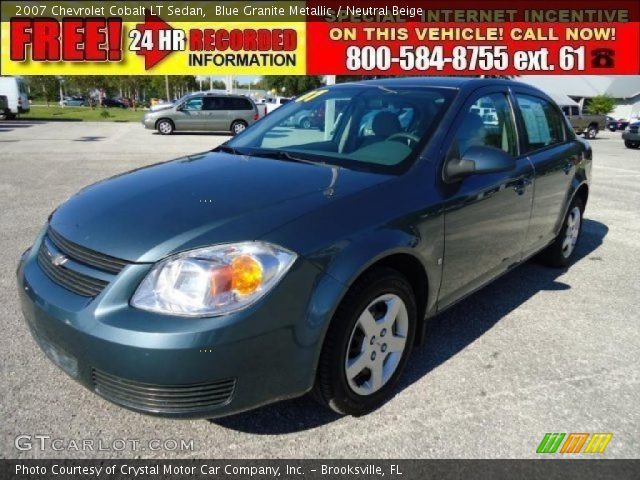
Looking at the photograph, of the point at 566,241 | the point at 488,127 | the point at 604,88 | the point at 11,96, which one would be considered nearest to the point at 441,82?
the point at 488,127

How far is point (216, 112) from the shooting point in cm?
2102

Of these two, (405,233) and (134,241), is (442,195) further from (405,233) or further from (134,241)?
(134,241)

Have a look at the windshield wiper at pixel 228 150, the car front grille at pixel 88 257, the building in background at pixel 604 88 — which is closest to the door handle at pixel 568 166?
the windshield wiper at pixel 228 150

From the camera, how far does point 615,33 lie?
24.4 m

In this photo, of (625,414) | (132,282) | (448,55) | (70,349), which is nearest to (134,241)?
(132,282)

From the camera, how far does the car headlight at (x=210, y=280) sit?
184 cm

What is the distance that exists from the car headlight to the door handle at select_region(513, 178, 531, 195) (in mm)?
2011

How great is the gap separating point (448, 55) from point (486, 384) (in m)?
17.8

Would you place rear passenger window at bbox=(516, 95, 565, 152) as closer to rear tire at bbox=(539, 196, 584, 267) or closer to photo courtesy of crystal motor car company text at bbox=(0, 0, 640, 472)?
photo courtesy of crystal motor car company text at bbox=(0, 0, 640, 472)

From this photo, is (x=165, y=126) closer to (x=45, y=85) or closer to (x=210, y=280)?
(x=210, y=280)

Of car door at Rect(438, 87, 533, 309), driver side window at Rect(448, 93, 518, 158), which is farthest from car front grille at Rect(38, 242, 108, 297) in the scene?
driver side window at Rect(448, 93, 518, 158)

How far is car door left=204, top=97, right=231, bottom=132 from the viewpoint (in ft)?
68.9

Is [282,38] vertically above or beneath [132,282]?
above

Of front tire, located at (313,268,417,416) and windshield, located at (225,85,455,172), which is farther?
windshield, located at (225,85,455,172)
